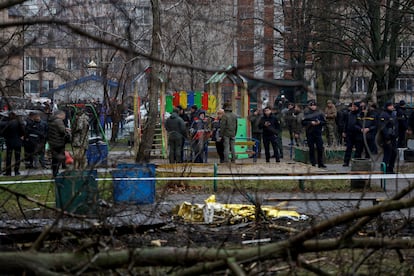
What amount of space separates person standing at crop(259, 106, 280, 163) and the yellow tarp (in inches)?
443

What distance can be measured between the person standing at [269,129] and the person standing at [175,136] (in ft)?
8.01

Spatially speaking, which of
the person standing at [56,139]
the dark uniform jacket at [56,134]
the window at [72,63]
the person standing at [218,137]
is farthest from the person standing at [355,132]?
the window at [72,63]

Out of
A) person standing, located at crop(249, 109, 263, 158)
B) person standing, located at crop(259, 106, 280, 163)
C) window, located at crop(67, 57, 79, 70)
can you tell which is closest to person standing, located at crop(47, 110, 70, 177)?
person standing, located at crop(259, 106, 280, 163)

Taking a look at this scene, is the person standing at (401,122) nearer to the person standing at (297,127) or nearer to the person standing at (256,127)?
the person standing at (297,127)

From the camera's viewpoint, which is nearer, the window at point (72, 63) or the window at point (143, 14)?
the window at point (143, 14)

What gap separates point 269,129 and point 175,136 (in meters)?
3.09

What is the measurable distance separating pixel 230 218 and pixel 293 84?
610 centimetres

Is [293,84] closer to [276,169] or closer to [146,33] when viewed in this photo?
[276,169]

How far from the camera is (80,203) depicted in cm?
768

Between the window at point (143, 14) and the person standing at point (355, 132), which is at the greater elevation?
the window at point (143, 14)

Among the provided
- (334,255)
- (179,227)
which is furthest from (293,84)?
(179,227)

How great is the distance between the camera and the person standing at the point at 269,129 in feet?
78.1

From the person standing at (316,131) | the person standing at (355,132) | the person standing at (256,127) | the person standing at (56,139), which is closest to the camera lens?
the person standing at (56,139)

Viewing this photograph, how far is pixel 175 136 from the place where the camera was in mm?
22531
